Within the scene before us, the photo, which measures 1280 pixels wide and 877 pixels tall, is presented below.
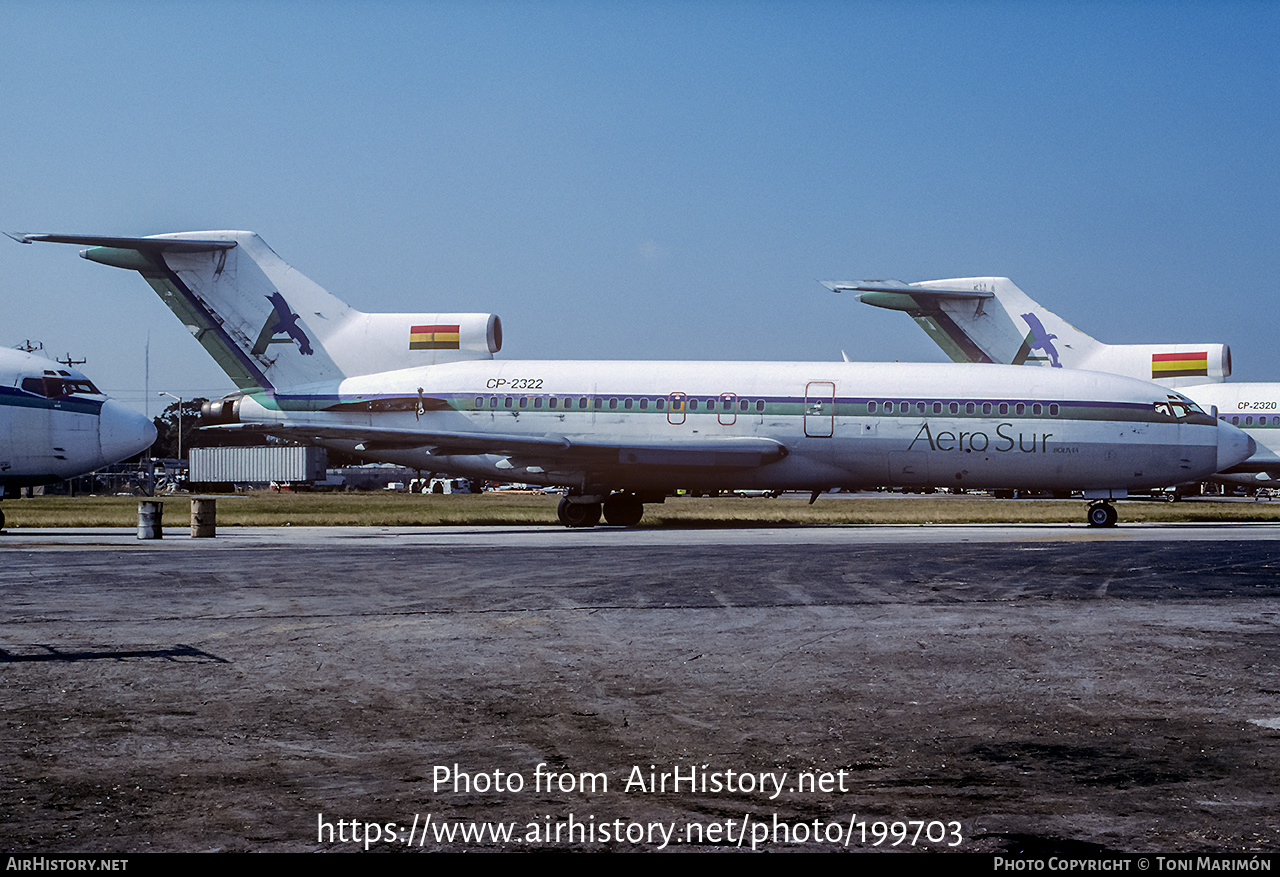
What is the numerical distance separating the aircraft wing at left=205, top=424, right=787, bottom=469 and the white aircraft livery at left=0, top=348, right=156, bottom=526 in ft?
14.2

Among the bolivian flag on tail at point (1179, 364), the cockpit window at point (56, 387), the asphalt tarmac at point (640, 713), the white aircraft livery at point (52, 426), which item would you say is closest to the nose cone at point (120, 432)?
the white aircraft livery at point (52, 426)

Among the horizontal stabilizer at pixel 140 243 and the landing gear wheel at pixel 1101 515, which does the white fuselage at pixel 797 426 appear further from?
the horizontal stabilizer at pixel 140 243

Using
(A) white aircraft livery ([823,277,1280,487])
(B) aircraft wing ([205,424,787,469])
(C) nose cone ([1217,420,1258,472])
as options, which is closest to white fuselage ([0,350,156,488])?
(B) aircraft wing ([205,424,787,469])

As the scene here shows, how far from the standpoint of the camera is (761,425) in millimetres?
30078

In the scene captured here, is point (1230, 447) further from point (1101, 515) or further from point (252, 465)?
point (252, 465)

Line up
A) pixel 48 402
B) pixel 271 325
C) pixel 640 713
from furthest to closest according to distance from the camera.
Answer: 1. pixel 271 325
2. pixel 48 402
3. pixel 640 713

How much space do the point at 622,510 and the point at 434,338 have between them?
7.14 meters

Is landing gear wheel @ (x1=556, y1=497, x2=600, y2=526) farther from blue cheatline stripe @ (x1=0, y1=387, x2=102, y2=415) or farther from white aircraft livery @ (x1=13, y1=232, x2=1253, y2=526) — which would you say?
blue cheatline stripe @ (x1=0, y1=387, x2=102, y2=415)

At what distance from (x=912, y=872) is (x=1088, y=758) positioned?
2112 millimetres

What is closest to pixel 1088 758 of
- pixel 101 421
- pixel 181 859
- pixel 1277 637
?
pixel 181 859

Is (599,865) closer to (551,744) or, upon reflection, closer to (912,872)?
(912,872)

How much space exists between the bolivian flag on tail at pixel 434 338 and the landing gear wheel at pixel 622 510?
615 cm

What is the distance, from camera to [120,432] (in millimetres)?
28203

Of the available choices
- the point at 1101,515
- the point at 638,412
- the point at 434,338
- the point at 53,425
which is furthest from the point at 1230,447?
the point at 53,425
